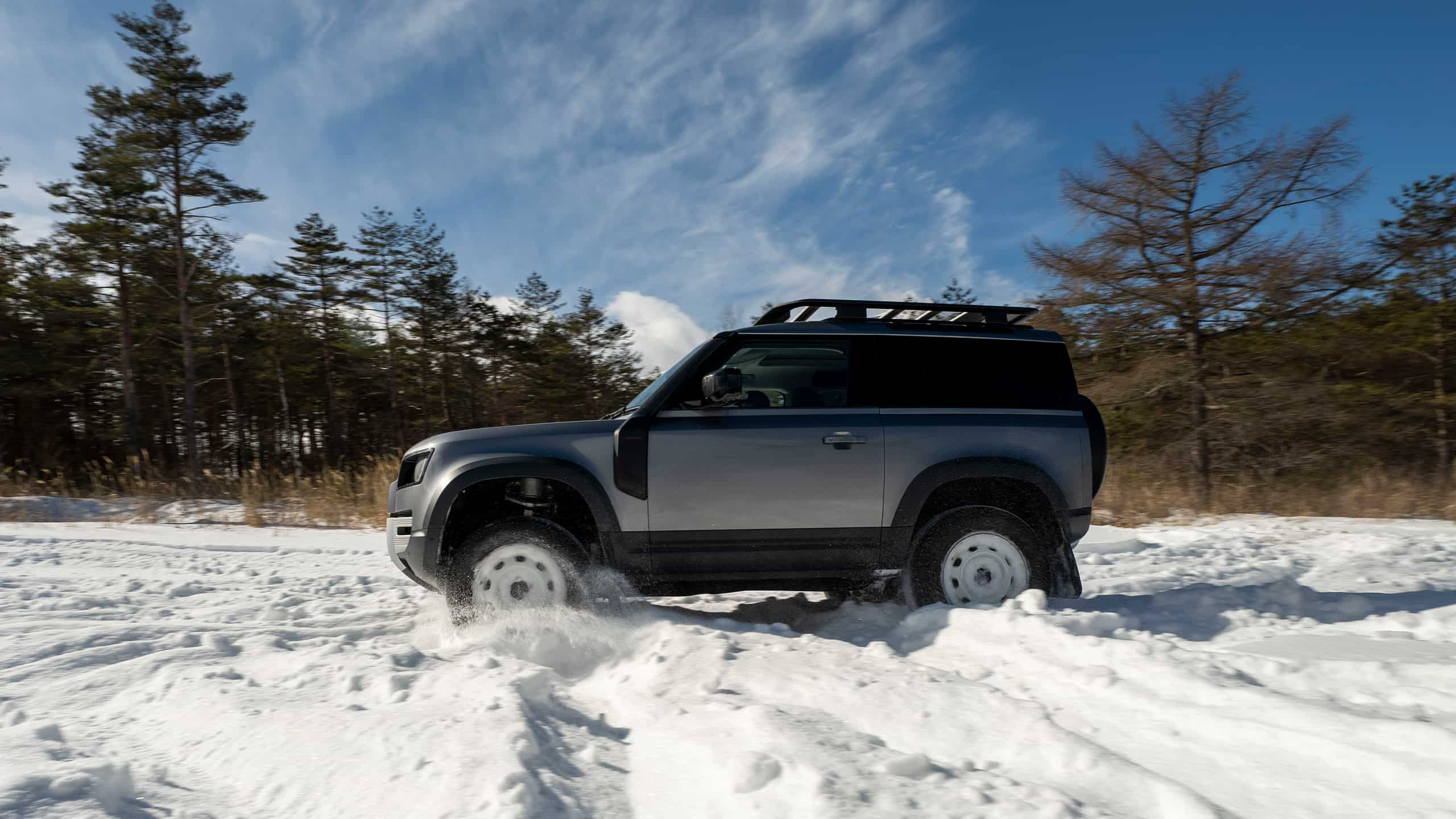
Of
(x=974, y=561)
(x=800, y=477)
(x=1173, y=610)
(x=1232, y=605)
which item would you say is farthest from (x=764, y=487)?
(x=1232, y=605)

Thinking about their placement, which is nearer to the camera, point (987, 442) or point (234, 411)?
point (987, 442)

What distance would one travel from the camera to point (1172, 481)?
13.9 meters

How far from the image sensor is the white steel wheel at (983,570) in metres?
4.52

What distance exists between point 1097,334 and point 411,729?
13.8 metres

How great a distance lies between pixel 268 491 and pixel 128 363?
63.0 feet

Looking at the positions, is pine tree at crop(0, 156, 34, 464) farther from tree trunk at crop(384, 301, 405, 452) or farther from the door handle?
the door handle

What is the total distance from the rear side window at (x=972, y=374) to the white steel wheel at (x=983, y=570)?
75 cm

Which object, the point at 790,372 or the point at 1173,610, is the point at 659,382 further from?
the point at 1173,610

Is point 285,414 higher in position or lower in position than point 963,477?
higher

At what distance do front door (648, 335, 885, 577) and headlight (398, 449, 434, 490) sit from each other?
4.09 feet

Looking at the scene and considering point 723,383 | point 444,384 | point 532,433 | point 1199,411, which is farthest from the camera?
point 444,384

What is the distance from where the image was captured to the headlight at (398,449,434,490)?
452 cm

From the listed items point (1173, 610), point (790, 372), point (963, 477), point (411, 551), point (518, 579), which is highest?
point (790, 372)

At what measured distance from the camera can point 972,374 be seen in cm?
464
